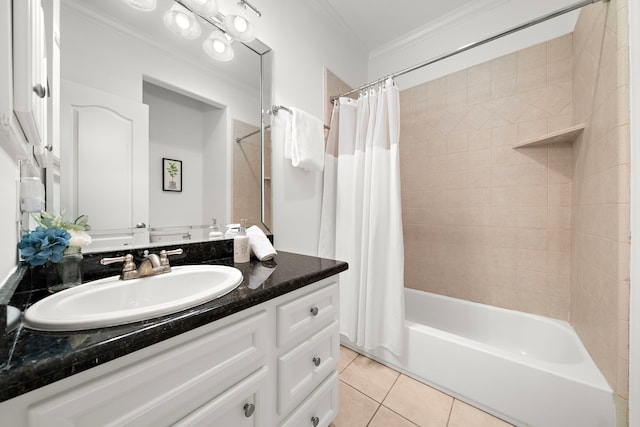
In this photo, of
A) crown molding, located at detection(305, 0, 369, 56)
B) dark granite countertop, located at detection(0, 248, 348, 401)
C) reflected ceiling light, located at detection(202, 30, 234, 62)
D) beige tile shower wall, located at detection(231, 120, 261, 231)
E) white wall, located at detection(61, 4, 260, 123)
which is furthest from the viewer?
crown molding, located at detection(305, 0, 369, 56)

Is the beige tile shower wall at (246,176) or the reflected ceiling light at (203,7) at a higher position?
the reflected ceiling light at (203,7)

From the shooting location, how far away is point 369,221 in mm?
1639

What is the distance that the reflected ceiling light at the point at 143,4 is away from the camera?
0.94 metres

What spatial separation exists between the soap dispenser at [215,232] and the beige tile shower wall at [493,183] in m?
1.67

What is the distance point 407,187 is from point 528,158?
861 millimetres

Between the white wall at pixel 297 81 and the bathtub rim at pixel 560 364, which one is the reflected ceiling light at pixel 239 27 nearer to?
the white wall at pixel 297 81

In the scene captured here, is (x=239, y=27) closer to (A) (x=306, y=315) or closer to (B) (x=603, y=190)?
(A) (x=306, y=315)

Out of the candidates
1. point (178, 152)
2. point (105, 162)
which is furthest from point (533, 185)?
point (105, 162)

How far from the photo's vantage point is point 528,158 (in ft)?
5.51

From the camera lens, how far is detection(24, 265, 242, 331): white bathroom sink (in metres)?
0.49

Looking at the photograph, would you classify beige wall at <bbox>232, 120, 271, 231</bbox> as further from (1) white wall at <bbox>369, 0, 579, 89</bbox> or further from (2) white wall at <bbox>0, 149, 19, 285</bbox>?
(1) white wall at <bbox>369, 0, 579, 89</bbox>

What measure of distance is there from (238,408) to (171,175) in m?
0.90

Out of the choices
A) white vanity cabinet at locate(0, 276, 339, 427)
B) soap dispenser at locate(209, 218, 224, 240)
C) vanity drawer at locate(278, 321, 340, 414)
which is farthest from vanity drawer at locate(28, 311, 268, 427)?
soap dispenser at locate(209, 218, 224, 240)

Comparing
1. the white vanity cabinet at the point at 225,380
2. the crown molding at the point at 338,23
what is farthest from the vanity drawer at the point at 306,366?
the crown molding at the point at 338,23
